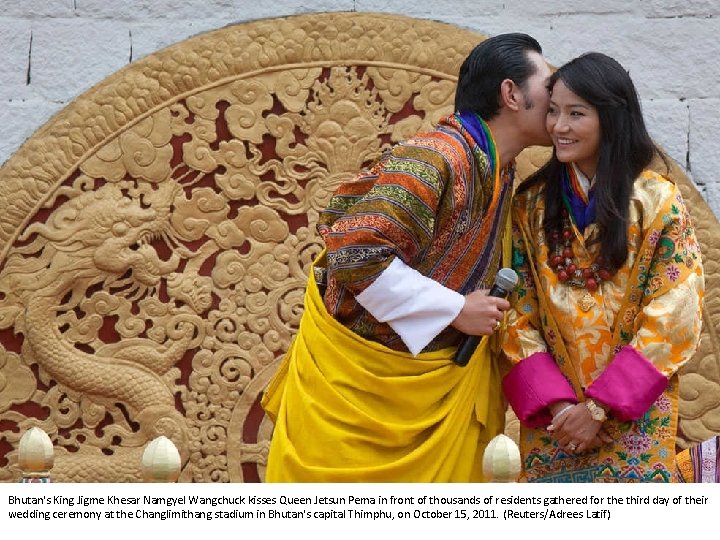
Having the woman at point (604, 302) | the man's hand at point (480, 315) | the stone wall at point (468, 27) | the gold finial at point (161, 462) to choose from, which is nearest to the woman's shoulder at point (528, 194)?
the woman at point (604, 302)

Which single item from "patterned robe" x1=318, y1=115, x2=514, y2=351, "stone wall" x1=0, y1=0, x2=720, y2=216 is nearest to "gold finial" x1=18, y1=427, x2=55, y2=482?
"patterned robe" x1=318, y1=115, x2=514, y2=351

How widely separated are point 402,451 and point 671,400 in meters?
0.66

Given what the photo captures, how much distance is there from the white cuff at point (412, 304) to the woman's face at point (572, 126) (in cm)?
45

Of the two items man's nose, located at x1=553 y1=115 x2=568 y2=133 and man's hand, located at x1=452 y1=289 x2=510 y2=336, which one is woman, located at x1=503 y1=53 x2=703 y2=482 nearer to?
man's nose, located at x1=553 y1=115 x2=568 y2=133

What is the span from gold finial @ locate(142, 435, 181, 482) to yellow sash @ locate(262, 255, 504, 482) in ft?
1.59

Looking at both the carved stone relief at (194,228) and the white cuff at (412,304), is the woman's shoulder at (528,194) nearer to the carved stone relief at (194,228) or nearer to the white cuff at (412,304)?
the white cuff at (412,304)

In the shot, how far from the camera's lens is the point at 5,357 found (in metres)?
5.20

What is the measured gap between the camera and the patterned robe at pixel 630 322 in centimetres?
379

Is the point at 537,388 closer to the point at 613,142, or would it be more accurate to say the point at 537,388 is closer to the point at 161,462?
the point at 613,142

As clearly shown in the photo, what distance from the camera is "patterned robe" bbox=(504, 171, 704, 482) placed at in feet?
12.4
